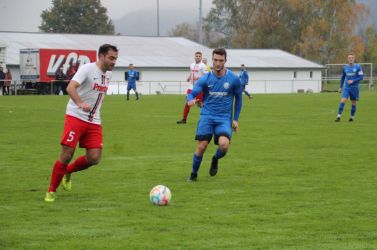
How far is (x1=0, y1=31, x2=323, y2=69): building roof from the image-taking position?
7212cm

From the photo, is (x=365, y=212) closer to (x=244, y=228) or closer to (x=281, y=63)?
(x=244, y=228)

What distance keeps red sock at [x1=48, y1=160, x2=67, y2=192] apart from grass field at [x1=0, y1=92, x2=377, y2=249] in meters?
0.21

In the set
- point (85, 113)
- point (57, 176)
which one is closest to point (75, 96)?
point (85, 113)

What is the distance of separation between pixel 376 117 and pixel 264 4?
7742 centimetres

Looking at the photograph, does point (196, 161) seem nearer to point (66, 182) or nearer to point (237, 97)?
point (237, 97)

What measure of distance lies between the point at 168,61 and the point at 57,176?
6630 centimetres

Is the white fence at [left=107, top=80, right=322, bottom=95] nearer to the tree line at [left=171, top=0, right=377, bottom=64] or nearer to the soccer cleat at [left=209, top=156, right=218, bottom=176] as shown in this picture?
the tree line at [left=171, top=0, right=377, bottom=64]

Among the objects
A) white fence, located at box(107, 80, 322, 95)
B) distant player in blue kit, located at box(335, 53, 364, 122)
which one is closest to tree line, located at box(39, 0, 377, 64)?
white fence, located at box(107, 80, 322, 95)

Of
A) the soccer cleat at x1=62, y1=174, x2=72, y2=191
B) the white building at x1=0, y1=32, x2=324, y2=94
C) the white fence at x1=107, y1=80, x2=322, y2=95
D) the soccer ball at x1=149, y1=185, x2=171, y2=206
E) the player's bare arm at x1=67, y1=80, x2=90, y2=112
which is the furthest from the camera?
the white building at x1=0, y1=32, x2=324, y2=94

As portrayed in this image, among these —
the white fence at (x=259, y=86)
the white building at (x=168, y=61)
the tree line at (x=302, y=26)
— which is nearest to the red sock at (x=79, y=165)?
the white building at (x=168, y=61)

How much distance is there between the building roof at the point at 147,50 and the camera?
72.1 meters

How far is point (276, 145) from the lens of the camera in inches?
680

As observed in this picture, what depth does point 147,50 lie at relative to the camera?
260ft

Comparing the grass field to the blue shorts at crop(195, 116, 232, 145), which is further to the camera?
the blue shorts at crop(195, 116, 232, 145)
